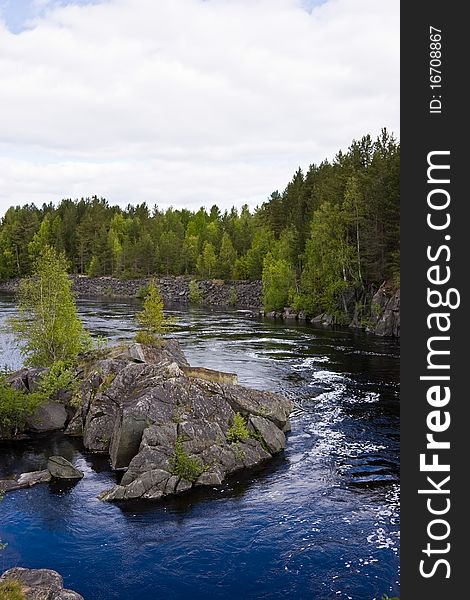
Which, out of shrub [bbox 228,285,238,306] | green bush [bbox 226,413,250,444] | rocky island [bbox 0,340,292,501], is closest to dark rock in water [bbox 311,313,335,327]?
shrub [bbox 228,285,238,306]

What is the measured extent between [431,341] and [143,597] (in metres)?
14.4

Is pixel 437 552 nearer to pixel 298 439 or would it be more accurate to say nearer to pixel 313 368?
pixel 298 439

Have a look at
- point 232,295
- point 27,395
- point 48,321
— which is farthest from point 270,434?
point 232,295

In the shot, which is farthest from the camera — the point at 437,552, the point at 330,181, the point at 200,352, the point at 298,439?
the point at 330,181

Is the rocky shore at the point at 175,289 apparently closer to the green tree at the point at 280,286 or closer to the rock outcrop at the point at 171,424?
the green tree at the point at 280,286

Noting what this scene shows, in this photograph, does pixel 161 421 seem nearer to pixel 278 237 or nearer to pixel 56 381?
pixel 56 381

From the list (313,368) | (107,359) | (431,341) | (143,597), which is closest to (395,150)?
(313,368)

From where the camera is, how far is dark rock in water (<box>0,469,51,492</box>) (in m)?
26.2

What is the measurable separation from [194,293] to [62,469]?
3456 inches

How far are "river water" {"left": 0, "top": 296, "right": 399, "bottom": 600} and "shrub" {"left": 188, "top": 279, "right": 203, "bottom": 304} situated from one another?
78.0m

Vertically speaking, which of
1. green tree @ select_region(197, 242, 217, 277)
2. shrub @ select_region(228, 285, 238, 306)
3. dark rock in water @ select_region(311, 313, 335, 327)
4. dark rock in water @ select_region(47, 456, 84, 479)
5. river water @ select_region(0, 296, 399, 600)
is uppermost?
green tree @ select_region(197, 242, 217, 277)

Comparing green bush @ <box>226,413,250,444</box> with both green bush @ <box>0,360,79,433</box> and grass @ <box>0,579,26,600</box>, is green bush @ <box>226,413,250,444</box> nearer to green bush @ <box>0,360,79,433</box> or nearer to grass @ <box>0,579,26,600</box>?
green bush @ <box>0,360,79,433</box>

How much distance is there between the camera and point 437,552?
308 inches

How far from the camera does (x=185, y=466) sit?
26.3m
